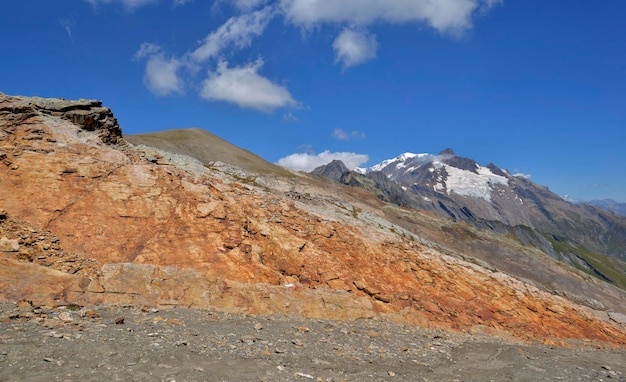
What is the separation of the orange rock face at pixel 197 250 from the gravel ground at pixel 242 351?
2.00m

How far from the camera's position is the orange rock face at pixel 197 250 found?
64.4 feet

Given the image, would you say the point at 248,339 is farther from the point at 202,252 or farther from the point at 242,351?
the point at 202,252

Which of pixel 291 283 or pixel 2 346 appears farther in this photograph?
pixel 291 283

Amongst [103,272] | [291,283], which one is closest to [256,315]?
[291,283]

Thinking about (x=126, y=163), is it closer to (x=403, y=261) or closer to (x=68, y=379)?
(x=68, y=379)

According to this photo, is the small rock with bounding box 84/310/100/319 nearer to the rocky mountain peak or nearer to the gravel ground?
the gravel ground

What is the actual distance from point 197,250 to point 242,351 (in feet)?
32.7

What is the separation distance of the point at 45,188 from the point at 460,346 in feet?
87.6

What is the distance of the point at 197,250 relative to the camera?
23094mm

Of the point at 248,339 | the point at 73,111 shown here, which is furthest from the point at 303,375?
the point at 73,111

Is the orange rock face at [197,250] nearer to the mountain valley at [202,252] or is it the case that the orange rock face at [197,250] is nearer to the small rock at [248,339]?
the mountain valley at [202,252]

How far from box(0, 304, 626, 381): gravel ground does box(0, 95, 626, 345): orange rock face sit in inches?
78.9

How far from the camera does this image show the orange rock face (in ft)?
64.4

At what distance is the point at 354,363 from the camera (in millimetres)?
15430
